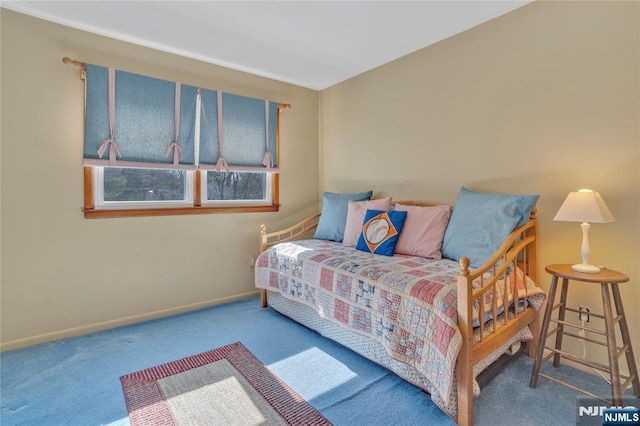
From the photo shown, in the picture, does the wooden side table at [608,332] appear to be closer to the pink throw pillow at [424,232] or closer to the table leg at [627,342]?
the table leg at [627,342]

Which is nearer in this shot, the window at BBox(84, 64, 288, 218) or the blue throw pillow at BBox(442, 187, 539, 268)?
the blue throw pillow at BBox(442, 187, 539, 268)

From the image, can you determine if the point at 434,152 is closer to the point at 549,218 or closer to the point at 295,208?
the point at 549,218

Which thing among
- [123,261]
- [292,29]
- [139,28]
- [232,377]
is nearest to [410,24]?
[292,29]

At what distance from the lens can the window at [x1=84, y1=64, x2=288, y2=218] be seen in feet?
8.34

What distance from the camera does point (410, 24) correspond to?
2.45 metres

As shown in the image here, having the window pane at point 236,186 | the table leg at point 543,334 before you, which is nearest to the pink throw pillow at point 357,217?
the window pane at point 236,186

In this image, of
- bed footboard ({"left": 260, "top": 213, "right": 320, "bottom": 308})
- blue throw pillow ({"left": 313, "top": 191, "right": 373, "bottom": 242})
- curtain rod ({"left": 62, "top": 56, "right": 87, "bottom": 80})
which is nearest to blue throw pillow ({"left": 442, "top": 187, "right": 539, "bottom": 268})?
→ blue throw pillow ({"left": 313, "top": 191, "right": 373, "bottom": 242})

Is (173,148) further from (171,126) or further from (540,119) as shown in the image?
(540,119)

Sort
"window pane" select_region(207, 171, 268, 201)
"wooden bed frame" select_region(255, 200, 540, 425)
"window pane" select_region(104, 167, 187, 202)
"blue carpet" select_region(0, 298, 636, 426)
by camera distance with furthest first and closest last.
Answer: "window pane" select_region(207, 171, 268, 201)
"window pane" select_region(104, 167, 187, 202)
"blue carpet" select_region(0, 298, 636, 426)
"wooden bed frame" select_region(255, 200, 540, 425)

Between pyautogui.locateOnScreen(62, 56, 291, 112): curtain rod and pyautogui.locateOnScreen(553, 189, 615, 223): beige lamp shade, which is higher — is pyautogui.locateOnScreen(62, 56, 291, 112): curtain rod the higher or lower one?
the higher one

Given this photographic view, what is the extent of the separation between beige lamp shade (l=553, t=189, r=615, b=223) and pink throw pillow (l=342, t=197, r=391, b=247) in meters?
1.34

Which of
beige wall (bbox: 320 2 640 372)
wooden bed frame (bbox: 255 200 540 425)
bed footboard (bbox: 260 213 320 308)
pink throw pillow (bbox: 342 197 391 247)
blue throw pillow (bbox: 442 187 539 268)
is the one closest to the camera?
wooden bed frame (bbox: 255 200 540 425)

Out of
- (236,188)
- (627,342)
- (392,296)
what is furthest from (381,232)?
(236,188)

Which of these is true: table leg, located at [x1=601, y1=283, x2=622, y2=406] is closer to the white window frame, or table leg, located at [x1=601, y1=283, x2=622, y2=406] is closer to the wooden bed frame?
the wooden bed frame
